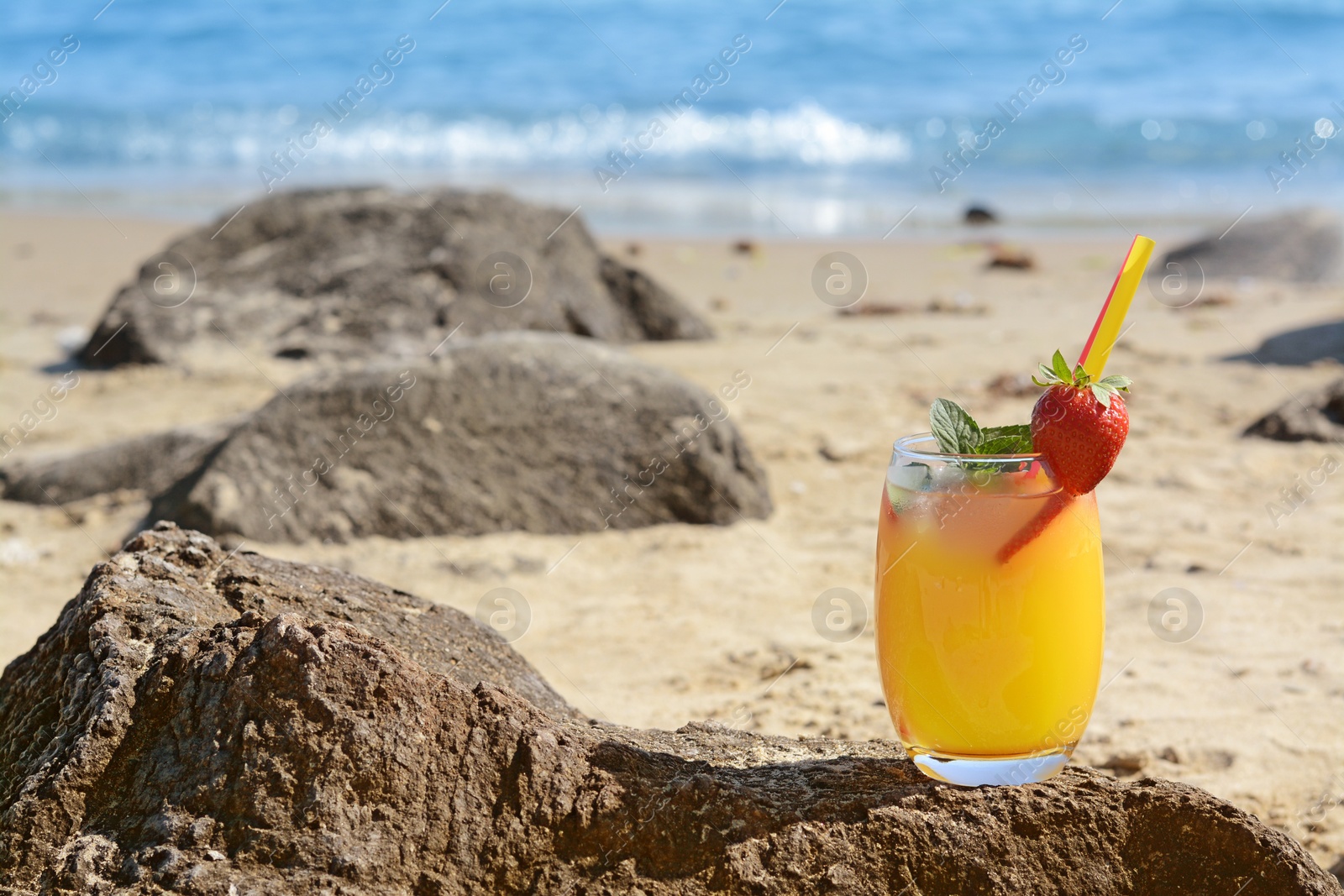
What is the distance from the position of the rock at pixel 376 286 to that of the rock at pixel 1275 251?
524 cm

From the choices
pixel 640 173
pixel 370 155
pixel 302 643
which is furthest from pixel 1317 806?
pixel 370 155

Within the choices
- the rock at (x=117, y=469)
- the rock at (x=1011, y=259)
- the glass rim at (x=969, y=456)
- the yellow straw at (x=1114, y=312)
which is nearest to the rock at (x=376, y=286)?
the rock at (x=117, y=469)

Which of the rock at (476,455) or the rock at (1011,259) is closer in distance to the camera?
the rock at (476,455)

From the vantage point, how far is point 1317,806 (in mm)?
2537

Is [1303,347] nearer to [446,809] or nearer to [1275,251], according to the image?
[1275,251]

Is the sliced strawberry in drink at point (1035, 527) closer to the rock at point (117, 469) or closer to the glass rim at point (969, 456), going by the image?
the glass rim at point (969, 456)

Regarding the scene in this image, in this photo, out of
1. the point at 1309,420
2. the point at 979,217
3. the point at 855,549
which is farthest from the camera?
the point at 979,217

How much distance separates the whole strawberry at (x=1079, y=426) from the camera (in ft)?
5.28

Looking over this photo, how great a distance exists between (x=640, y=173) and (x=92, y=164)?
8940mm

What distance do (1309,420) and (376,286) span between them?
4757 mm

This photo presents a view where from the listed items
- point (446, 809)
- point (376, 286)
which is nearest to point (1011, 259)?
point (376, 286)

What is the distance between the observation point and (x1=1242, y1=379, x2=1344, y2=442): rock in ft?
17.1

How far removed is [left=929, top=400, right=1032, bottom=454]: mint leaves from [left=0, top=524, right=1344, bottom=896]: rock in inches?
19.3

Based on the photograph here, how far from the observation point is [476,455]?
13.9 ft
